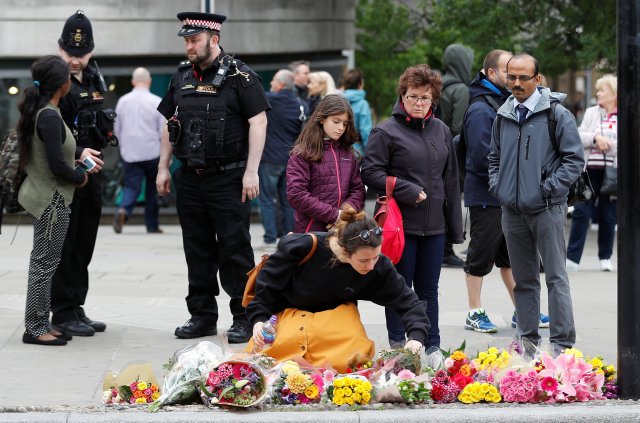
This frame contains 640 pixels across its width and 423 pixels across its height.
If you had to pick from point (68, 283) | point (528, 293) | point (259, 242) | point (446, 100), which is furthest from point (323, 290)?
point (259, 242)

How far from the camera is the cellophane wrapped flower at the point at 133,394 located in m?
6.45

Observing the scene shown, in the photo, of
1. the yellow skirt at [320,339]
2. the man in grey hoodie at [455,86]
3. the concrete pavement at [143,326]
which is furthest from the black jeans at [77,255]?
the man in grey hoodie at [455,86]

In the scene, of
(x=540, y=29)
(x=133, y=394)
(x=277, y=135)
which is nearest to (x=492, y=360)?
(x=133, y=394)

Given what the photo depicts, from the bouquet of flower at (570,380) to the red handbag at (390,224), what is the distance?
1.25m

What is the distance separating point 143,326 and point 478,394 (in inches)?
125

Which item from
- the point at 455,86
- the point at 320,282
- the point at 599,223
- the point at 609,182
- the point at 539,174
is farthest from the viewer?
the point at 599,223

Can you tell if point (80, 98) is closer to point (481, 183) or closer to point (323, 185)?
point (323, 185)

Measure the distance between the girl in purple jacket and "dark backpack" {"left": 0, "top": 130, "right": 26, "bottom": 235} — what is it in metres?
1.63

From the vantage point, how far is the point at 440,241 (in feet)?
25.8

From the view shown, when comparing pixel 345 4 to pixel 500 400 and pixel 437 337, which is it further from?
pixel 500 400

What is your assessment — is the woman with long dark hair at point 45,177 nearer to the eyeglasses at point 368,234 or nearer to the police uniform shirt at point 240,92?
the police uniform shirt at point 240,92

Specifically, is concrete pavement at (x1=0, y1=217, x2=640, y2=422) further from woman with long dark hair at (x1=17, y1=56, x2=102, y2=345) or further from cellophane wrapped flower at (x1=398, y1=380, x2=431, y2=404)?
woman with long dark hair at (x1=17, y1=56, x2=102, y2=345)

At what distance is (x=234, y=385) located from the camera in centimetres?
627

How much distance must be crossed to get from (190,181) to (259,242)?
19.9ft
